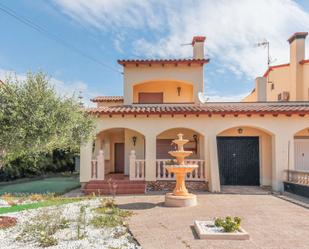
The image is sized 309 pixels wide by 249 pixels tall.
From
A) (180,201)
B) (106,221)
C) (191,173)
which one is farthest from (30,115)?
(191,173)

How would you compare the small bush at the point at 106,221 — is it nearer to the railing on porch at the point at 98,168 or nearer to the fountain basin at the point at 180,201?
the fountain basin at the point at 180,201

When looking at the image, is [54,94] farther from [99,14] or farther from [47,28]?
[47,28]

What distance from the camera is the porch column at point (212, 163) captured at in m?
14.5

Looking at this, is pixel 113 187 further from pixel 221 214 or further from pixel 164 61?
pixel 164 61

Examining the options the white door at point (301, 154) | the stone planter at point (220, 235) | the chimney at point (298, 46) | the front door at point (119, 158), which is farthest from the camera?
the front door at point (119, 158)

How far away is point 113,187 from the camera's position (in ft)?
46.4

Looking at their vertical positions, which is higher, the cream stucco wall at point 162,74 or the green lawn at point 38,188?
the cream stucco wall at point 162,74

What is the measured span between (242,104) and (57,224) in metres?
13.0

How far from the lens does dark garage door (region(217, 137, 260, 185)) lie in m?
A: 16.7

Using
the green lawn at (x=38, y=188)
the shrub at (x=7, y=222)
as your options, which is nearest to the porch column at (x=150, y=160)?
the green lawn at (x=38, y=188)

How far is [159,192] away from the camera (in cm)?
1455

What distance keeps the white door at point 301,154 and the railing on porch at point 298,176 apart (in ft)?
6.96

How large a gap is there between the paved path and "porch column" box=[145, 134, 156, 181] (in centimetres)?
170

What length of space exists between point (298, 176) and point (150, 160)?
279 inches
